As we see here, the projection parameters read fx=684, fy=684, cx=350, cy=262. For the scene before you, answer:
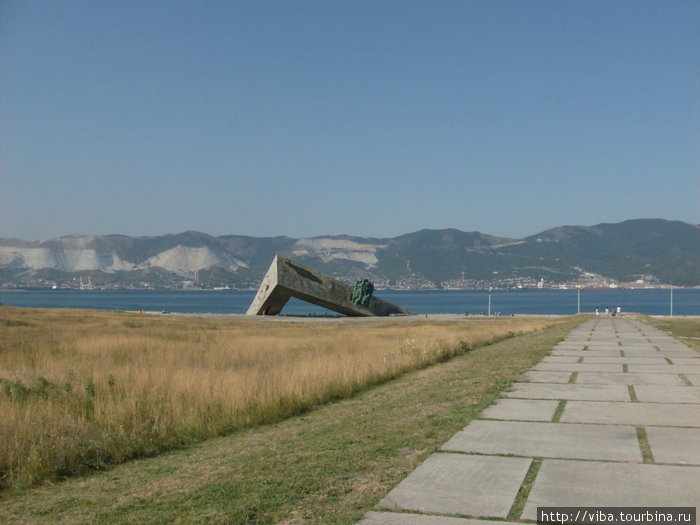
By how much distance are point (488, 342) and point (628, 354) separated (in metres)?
6.02

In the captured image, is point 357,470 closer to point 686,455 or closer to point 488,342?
point 686,455

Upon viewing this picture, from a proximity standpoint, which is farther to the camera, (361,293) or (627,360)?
(361,293)

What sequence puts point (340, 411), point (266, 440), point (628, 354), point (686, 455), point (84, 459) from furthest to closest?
point (628, 354), point (340, 411), point (266, 440), point (84, 459), point (686, 455)

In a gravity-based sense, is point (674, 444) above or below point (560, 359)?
above

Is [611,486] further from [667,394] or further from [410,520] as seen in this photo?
[667,394]

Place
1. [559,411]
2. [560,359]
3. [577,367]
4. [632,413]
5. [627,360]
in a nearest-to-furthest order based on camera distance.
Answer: [632,413] < [559,411] < [577,367] < [627,360] < [560,359]

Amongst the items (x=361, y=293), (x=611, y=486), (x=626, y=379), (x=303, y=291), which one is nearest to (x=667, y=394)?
→ (x=626, y=379)

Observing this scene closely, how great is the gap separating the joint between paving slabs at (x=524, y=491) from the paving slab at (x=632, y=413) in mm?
1747

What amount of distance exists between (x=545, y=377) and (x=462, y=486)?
18.3 ft

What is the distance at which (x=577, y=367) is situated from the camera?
10656mm

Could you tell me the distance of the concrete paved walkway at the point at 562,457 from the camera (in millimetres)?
3855

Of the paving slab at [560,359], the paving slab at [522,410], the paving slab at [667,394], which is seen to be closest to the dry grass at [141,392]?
the paving slab at [560,359]

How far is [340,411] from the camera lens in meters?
8.17

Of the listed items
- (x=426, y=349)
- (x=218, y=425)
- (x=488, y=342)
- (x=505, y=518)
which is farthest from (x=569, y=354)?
(x=505, y=518)
